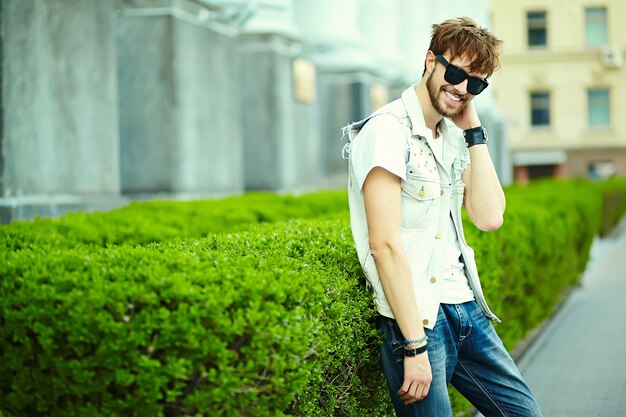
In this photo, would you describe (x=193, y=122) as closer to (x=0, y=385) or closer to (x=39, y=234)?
(x=39, y=234)

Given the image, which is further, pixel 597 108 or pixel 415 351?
pixel 597 108

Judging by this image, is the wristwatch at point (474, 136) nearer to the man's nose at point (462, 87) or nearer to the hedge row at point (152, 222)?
the man's nose at point (462, 87)

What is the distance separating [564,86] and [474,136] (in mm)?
45001

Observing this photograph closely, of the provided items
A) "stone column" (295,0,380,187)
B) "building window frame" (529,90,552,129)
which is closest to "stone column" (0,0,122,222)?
"stone column" (295,0,380,187)

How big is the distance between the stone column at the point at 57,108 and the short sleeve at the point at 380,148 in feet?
18.4

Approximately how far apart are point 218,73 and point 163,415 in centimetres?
963

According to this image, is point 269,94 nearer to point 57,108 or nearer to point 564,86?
point 57,108

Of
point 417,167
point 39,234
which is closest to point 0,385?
point 417,167

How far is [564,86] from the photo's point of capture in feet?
155

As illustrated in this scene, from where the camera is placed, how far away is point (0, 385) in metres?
Answer: 3.19

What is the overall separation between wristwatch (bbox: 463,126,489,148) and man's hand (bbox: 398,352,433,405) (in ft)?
3.48

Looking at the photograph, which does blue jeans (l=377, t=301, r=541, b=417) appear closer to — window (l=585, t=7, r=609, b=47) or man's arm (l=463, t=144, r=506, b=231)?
man's arm (l=463, t=144, r=506, b=231)

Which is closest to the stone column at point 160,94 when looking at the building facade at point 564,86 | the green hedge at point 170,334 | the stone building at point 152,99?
the stone building at point 152,99

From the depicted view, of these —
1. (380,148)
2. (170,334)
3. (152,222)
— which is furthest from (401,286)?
(152,222)
